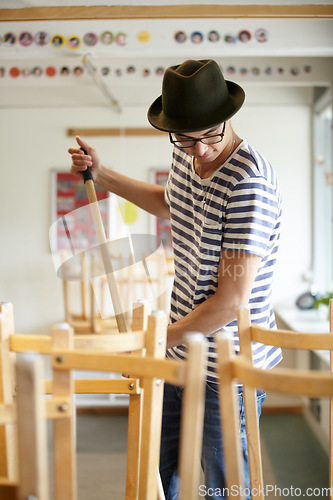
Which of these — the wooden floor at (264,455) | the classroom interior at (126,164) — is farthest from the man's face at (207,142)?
the wooden floor at (264,455)

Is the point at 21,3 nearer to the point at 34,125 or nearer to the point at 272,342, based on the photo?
the point at 34,125

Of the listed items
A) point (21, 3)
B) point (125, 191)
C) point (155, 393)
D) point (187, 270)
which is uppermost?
point (21, 3)

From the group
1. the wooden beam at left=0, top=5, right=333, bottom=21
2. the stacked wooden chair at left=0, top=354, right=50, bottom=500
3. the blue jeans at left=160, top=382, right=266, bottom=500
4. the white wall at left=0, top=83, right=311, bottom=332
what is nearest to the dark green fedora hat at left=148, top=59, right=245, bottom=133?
the blue jeans at left=160, top=382, right=266, bottom=500

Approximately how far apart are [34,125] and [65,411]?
258 cm

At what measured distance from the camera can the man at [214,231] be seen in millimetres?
1255

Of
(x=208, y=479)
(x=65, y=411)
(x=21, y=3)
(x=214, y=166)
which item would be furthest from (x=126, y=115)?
(x=65, y=411)

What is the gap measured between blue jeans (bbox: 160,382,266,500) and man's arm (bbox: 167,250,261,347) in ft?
0.51

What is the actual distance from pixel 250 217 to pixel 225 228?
74mm

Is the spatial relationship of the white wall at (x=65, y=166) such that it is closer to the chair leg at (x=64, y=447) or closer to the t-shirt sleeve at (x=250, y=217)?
the t-shirt sleeve at (x=250, y=217)

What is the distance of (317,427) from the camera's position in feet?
10.1

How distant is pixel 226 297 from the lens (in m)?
1.25

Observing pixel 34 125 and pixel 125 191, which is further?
pixel 34 125

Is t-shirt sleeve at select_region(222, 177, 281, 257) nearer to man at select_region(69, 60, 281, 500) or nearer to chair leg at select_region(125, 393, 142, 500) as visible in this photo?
man at select_region(69, 60, 281, 500)

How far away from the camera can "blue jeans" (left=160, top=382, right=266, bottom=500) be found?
1.31 m
